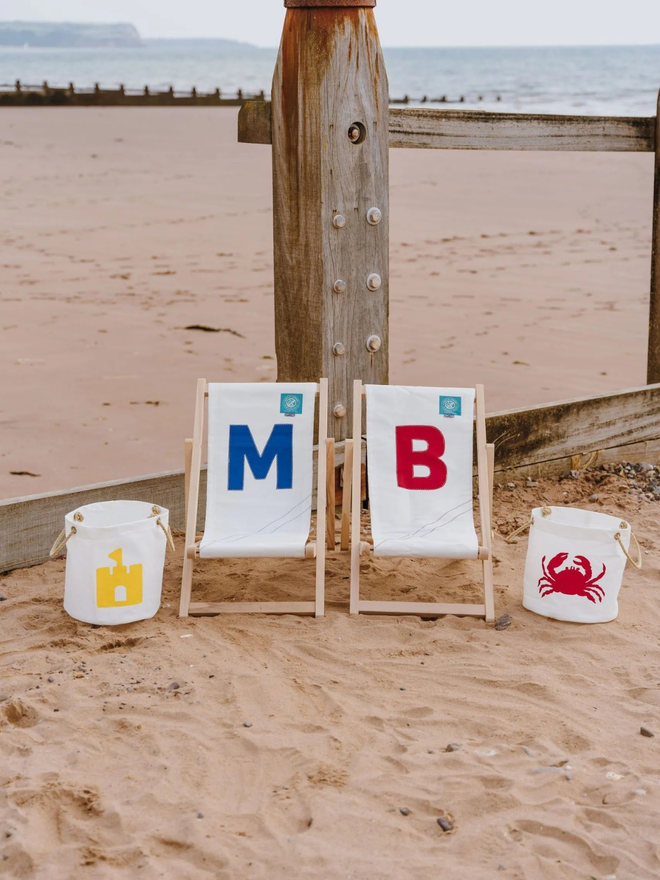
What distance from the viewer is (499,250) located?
38.2 ft

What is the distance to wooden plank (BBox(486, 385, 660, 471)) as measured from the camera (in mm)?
4812

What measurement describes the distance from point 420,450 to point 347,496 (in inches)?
14.3

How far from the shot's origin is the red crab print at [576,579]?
359 centimetres

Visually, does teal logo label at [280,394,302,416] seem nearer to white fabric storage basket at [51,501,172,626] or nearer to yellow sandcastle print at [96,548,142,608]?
white fabric storage basket at [51,501,172,626]

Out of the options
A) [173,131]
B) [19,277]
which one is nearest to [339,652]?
[19,277]

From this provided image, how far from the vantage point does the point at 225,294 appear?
9305 mm

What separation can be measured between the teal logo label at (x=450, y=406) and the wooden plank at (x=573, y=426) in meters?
0.80

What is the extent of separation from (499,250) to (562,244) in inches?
37.7

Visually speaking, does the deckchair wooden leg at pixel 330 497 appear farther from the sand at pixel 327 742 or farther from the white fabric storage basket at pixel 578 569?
the white fabric storage basket at pixel 578 569

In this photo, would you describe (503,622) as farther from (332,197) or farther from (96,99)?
(96,99)

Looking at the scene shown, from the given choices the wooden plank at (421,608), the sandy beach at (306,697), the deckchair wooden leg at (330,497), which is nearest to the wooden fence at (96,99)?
the sandy beach at (306,697)

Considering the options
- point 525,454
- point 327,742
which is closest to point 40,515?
point 327,742

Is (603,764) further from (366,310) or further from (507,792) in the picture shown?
(366,310)

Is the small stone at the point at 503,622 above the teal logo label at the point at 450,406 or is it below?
below
